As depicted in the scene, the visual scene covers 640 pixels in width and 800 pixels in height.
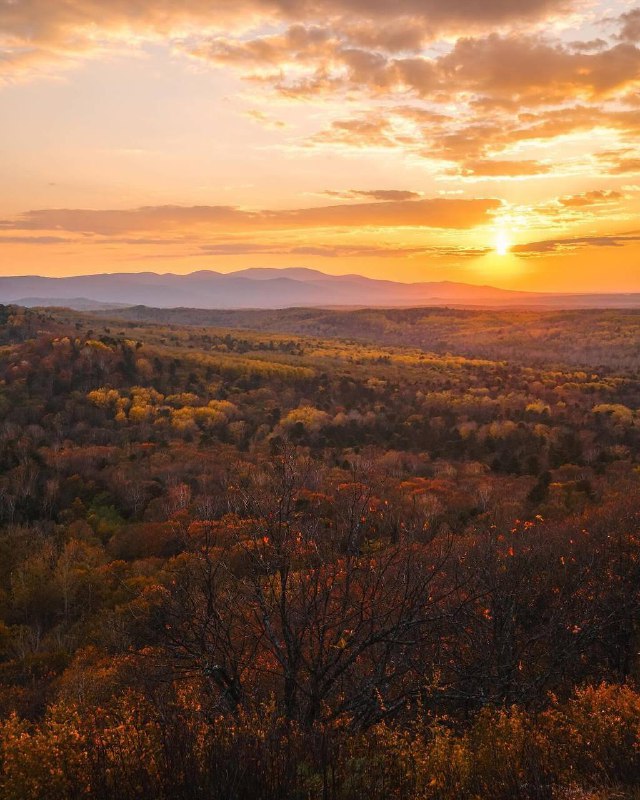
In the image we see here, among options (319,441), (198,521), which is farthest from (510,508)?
(319,441)

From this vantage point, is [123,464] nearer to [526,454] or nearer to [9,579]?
[9,579]

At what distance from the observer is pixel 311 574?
1338 cm

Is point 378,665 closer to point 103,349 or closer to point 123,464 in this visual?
point 123,464

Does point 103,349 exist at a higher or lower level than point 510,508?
higher

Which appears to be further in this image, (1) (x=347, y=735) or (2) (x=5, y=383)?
(2) (x=5, y=383)

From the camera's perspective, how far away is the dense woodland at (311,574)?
9859 mm

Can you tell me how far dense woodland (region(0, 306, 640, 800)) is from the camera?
986 centimetres

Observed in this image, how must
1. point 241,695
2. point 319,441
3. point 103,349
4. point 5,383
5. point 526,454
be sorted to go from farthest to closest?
point 103,349, point 5,383, point 319,441, point 526,454, point 241,695

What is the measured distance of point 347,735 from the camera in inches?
422

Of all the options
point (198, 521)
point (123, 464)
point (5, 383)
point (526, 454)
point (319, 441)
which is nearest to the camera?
point (198, 521)

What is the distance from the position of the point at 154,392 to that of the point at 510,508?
252ft

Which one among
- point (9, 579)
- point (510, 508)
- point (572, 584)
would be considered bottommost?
point (9, 579)

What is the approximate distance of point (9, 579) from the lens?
1796 inches

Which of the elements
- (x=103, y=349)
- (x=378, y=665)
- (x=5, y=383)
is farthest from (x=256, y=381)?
(x=378, y=665)
